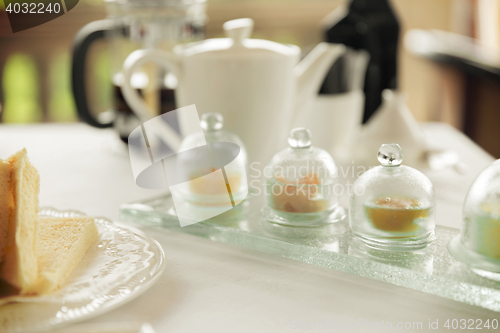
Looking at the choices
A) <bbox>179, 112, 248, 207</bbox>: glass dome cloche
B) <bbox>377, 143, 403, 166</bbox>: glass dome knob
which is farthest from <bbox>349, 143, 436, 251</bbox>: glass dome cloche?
<bbox>179, 112, 248, 207</bbox>: glass dome cloche

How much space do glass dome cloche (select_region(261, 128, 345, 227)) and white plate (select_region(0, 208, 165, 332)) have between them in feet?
0.40

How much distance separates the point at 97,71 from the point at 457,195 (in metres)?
2.02

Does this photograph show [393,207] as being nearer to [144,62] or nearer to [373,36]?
[144,62]

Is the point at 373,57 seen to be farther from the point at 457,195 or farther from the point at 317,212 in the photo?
the point at 317,212

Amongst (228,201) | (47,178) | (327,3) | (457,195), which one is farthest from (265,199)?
(327,3)

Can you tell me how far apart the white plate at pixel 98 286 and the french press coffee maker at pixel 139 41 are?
1.33 feet

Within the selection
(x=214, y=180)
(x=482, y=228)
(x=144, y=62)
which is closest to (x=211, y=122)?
(x=214, y=180)

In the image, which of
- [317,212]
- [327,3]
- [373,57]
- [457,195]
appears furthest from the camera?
[327,3]

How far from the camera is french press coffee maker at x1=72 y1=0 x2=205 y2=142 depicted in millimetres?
770

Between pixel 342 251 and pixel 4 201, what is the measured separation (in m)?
0.24

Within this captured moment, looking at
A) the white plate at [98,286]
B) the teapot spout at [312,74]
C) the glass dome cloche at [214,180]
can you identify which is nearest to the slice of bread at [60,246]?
the white plate at [98,286]

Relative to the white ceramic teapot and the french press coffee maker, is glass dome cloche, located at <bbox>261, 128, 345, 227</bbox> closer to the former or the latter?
the white ceramic teapot

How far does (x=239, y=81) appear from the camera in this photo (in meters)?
0.64

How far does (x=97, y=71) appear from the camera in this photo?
2.30m
